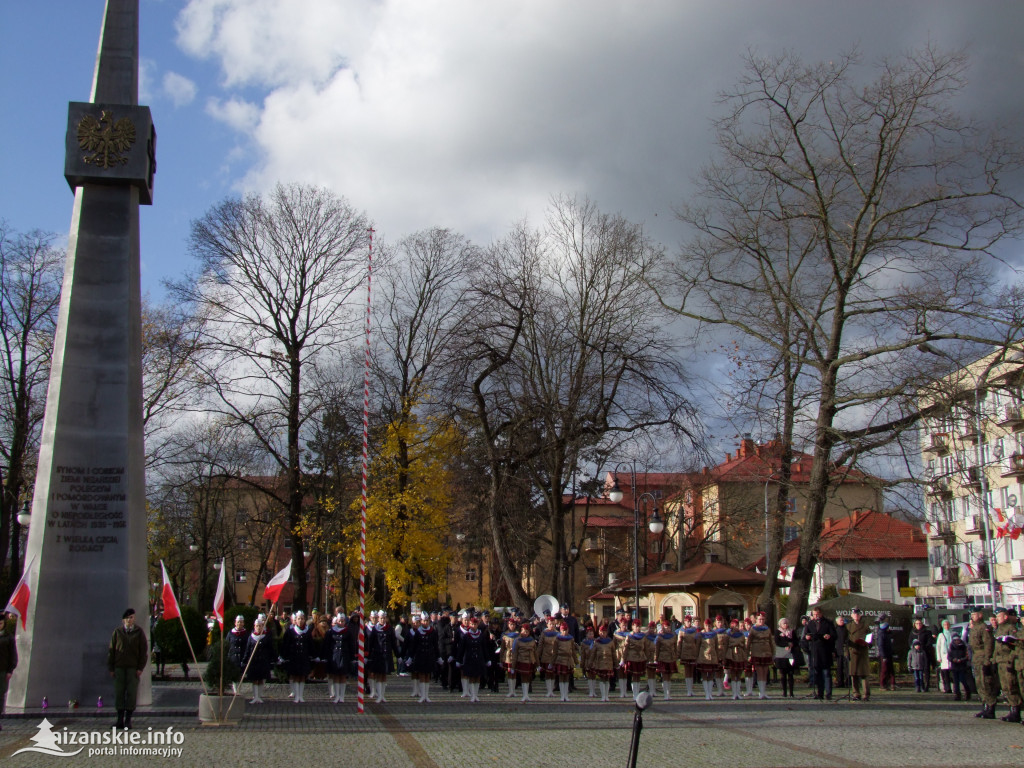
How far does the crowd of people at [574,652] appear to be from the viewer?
59.0 ft

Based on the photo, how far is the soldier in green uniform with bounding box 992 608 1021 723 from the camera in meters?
14.9

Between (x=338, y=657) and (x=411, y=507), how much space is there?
13085 millimetres

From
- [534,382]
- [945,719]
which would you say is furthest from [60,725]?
[534,382]

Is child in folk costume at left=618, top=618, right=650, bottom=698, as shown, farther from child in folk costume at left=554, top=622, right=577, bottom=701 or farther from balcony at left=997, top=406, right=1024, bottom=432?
balcony at left=997, top=406, right=1024, bottom=432

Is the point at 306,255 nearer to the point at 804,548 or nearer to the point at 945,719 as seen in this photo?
the point at 804,548

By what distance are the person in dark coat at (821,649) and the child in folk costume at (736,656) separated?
4.52 feet

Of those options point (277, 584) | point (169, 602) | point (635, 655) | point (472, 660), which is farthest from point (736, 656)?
point (169, 602)

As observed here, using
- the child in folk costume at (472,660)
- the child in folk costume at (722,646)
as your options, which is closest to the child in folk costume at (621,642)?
the child in folk costume at (722,646)

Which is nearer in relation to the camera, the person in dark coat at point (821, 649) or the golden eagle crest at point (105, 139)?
the golden eagle crest at point (105, 139)

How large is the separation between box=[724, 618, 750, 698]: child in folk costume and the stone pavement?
3.31 feet

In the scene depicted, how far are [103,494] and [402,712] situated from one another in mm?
6358

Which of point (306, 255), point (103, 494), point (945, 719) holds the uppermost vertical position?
point (306, 255)

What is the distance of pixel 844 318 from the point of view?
2262cm

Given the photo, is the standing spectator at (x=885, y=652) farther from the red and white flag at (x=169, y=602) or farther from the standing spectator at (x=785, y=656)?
the red and white flag at (x=169, y=602)
